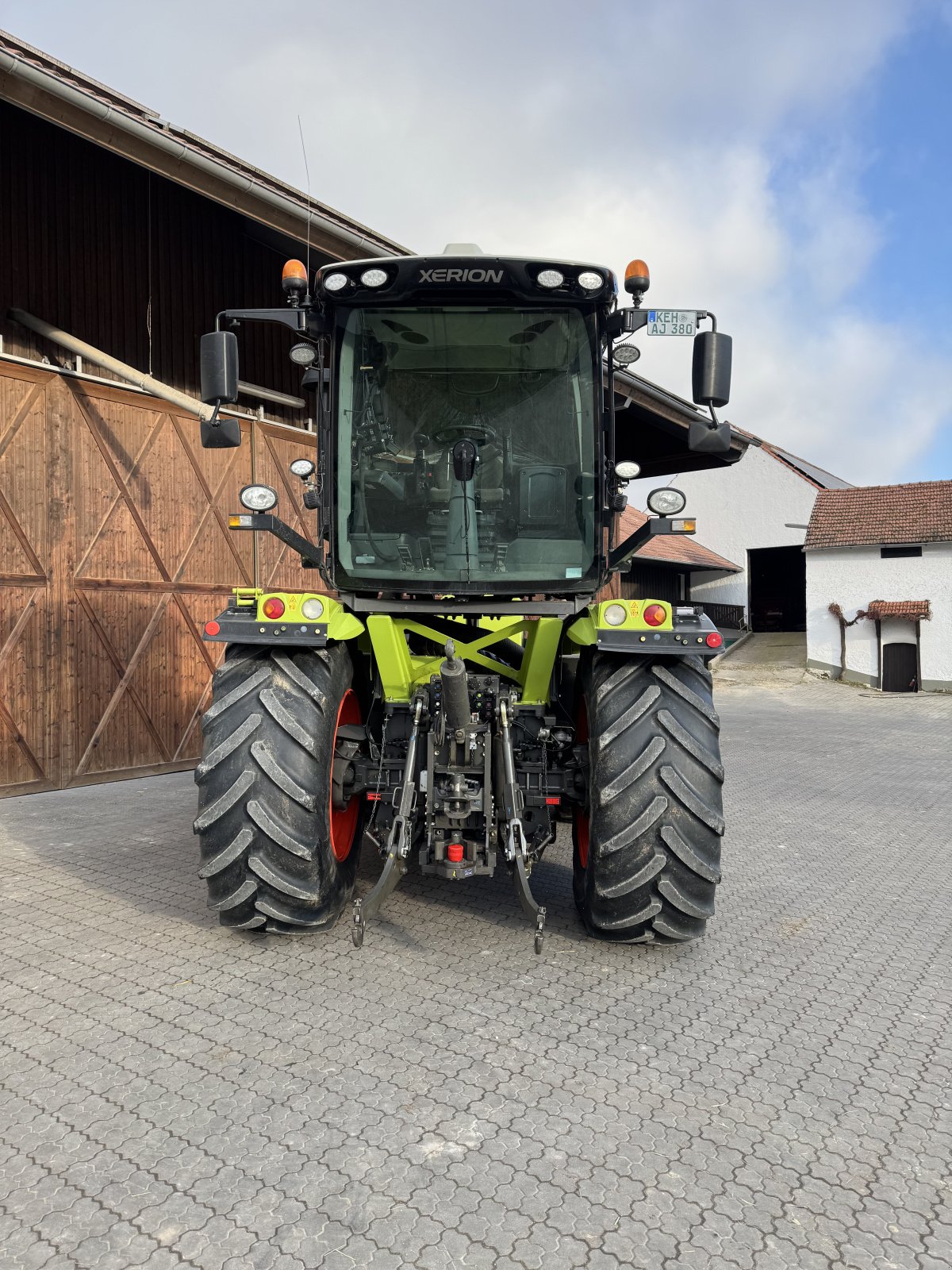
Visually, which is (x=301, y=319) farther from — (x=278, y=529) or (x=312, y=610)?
(x=312, y=610)

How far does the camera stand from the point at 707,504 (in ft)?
101

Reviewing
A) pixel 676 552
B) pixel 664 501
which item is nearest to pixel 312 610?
pixel 664 501

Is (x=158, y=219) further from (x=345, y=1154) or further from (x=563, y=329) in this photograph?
(x=345, y=1154)

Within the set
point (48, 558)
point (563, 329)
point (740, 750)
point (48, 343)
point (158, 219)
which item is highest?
point (158, 219)

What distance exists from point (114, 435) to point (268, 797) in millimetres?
5575

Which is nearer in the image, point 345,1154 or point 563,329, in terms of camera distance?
point 345,1154

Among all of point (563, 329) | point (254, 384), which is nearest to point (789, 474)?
point (254, 384)

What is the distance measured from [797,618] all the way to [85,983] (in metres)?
33.7

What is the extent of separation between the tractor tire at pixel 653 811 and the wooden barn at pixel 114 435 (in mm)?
5468

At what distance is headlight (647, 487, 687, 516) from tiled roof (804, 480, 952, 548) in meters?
22.1

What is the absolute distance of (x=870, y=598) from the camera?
23.4 m

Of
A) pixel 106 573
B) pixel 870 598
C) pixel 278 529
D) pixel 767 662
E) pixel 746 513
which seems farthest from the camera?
pixel 746 513

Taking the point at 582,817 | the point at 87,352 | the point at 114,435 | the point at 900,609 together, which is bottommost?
the point at 582,817

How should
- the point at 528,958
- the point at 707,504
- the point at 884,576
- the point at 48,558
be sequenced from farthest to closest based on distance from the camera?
the point at 707,504, the point at 884,576, the point at 48,558, the point at 528,958
